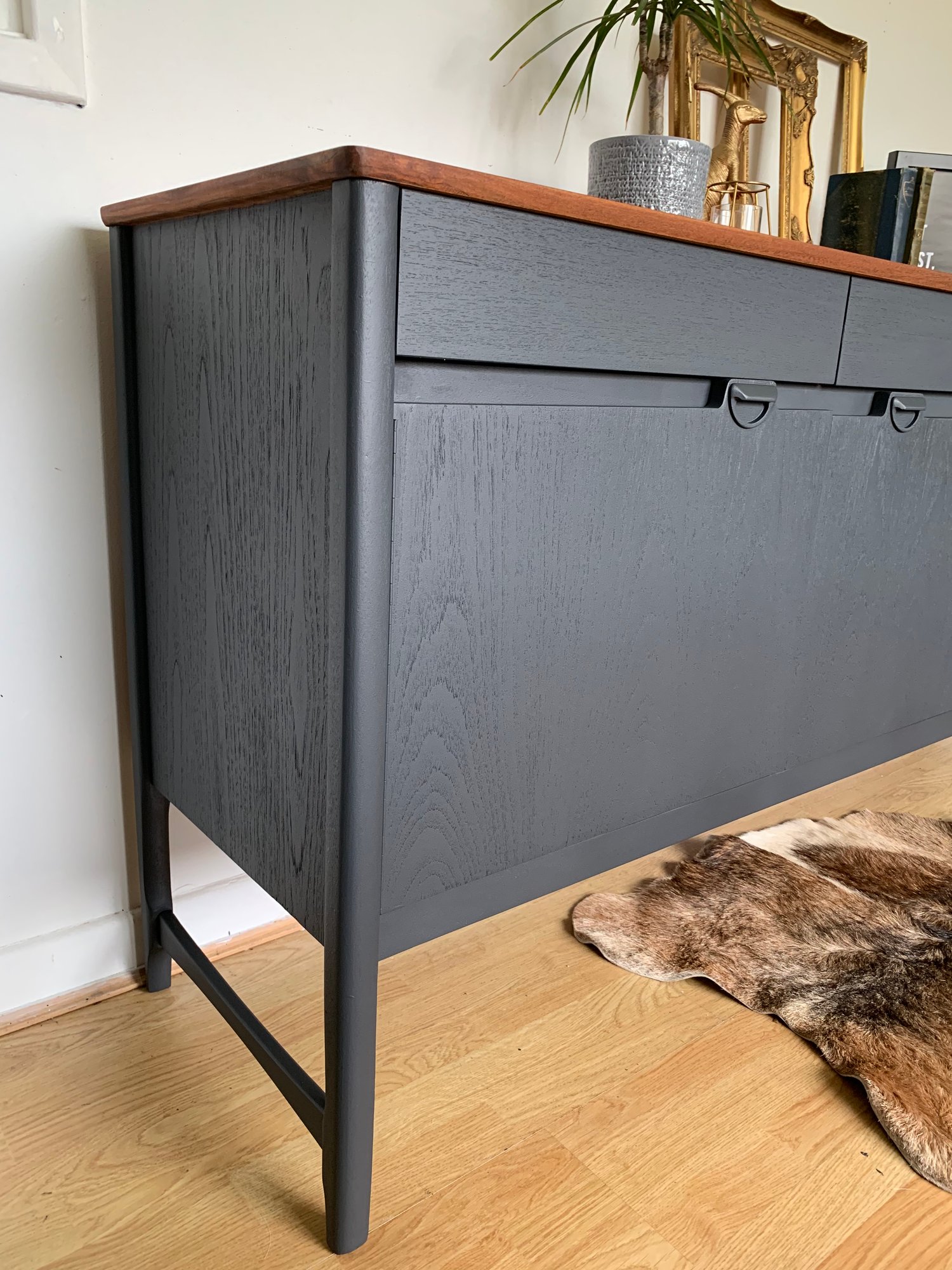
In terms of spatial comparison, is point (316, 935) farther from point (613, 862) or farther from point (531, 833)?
point (613, 862)

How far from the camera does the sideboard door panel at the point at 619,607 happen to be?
77 cm

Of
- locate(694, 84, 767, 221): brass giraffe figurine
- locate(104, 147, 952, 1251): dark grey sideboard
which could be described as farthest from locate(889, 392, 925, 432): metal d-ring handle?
locate(694, 84, 767, 221): brass giraffe figurine

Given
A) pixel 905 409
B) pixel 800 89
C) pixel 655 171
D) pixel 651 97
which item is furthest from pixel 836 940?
pixel 800 89

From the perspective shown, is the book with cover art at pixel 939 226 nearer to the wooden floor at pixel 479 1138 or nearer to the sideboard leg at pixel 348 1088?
the wooden floor at pixel 479 1138

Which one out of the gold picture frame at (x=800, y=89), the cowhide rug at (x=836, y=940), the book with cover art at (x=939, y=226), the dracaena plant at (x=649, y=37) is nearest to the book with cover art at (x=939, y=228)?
the book with cover art at (x=939, y=226)

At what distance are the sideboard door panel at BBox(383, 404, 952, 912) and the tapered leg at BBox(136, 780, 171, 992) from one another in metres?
0.41

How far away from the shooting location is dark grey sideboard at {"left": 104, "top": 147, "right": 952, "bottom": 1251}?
0.70 m

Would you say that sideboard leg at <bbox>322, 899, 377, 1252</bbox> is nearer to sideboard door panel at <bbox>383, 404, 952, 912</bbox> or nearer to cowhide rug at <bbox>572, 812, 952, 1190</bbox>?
sideboard door panel at <bbox>383, 404, 952, 912</bbox>

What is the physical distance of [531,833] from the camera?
91 cm

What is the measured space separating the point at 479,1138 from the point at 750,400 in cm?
77

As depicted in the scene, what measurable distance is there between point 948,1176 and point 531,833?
1.69 feet

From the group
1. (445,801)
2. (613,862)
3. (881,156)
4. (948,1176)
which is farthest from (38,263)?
(881,156)

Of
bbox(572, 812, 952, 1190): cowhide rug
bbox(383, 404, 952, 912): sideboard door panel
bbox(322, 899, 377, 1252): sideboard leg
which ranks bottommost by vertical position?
bbox(572, 812, 952, 1190): cowhide rug

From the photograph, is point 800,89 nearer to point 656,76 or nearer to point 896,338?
point 656,76
